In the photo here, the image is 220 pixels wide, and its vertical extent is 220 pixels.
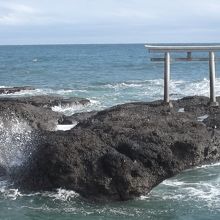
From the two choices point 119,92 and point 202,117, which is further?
point 119,92

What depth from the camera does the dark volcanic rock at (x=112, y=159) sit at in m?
13.1

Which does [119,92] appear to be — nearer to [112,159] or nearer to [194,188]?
[194,188]

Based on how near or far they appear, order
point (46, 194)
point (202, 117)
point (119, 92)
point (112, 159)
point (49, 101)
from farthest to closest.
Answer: point (119, 92), point (49, 101), point (202, 117), point (46, 194), point (112, 159)

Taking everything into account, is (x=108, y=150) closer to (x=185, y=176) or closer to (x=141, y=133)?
(x=141, y=133)

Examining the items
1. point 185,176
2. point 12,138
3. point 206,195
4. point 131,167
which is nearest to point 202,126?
point 185,176

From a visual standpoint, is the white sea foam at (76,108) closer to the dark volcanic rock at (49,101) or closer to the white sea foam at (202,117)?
the dark volcanic rock at (49,101)

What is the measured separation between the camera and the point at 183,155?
14.0 meters

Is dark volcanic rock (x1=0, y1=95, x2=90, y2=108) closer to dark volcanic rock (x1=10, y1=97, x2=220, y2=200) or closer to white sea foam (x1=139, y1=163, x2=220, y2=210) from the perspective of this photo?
white sea foam (x1=139, y1=163, x2=220, y2=210)

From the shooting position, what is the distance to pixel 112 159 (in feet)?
43.1

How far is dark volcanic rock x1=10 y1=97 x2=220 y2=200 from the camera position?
13.1 m

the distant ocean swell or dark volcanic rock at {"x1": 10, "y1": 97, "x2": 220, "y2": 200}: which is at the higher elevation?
dark volcanic rock at {"x1": 10, "y1": 97, "x2": 220, "y2": 200}

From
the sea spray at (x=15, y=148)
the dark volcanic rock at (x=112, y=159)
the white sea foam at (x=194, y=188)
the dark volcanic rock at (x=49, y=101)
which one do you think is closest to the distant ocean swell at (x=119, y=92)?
the dark volcanic rock at (x=49, y=101)

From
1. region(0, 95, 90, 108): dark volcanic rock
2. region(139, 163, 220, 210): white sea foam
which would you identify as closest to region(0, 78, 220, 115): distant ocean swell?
region(0, 95, 90, 108): dark volcanic rock

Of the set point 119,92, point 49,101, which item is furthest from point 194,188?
point 119,92
